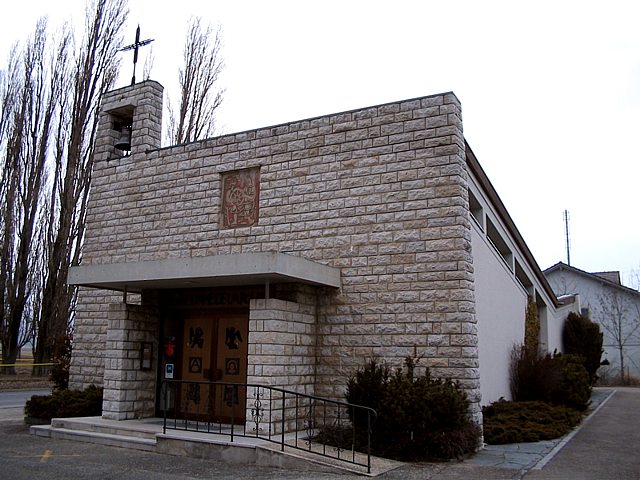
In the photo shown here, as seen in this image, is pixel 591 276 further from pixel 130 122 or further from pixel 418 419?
pixel 418 419

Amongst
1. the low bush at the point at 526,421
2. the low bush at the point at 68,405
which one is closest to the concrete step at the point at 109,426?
the low bush at the point at 68,405

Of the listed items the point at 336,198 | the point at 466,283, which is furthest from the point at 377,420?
the point at 336,198

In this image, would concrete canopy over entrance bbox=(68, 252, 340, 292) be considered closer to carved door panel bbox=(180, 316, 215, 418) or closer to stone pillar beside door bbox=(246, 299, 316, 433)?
stone pillar beside door bbox=(246, 299, 316, 433)

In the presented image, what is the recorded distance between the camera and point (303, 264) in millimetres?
9727

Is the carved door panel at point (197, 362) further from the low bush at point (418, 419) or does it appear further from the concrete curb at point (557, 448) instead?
the concrete curb at point (557, 448)

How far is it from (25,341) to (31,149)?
313 inches

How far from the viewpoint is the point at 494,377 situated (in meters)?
12.5

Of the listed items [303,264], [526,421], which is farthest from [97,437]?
[526,421]

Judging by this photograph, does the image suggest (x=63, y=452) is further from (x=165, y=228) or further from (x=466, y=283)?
(x=466, y=283)

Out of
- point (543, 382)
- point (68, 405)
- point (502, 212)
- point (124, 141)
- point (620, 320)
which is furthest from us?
point (620, 320)

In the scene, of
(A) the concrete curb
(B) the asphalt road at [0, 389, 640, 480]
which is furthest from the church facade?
(B) the asphalt road at [0, 389, 640, 480]

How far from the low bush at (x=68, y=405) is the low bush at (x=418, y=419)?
5813mm

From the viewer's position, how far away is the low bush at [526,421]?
33.4 ft

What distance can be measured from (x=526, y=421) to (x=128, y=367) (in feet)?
24.5
